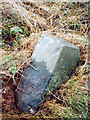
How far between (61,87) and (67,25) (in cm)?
109

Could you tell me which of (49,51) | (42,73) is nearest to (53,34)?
(49,51)

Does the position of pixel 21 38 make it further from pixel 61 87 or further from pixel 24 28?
pixel 61 87

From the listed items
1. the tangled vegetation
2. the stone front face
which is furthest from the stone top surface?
the tangled vegetation

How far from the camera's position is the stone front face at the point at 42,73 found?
52.2 inches

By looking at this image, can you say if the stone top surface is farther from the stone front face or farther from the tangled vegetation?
the tangled vegetation

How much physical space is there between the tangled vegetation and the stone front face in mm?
96

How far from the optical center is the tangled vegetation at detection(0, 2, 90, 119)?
1380 millimetres

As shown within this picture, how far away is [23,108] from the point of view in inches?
52.8

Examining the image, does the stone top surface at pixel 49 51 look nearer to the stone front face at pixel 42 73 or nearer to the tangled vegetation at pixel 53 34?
the stone front face at pixel 42 73

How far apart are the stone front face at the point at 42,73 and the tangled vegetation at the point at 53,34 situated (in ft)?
0.32

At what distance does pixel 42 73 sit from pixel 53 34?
30.3 inches

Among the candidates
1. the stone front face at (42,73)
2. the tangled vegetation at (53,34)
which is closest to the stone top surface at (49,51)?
the stone front face at (42,73)

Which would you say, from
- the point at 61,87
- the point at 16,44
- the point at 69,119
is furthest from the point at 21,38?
the point at 69,119

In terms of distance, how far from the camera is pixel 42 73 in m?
1.35
